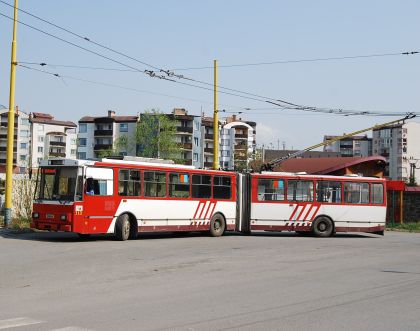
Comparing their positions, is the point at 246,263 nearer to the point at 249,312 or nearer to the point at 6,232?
the point at 249,312

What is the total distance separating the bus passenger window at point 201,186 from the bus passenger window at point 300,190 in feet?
12.3

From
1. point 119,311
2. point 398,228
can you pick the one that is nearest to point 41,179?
point 119,311

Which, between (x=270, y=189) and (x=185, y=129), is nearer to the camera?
(x=270, y=189)

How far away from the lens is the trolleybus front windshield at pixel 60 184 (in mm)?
20078

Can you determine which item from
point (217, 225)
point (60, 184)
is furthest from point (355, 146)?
point (60, 184)

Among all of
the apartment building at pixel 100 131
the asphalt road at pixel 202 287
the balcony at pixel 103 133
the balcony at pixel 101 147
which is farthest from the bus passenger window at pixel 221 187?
the balcony at pixel 103 133

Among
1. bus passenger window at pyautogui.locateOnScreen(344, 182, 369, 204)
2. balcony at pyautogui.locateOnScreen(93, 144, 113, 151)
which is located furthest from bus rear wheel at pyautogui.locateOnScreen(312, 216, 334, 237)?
balcony at pyautogui.locateOnScreen(93, 144, 113, 151)

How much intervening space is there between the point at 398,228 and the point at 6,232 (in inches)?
894

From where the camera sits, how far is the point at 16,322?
25.9 ft

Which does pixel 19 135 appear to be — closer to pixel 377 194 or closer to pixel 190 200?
pixel 377 194

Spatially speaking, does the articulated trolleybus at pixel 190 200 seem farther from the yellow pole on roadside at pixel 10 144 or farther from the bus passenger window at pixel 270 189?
the yellow pole on roadside at pixel 10 144

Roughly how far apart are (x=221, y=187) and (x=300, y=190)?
142 inches

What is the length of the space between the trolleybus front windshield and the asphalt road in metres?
1.50

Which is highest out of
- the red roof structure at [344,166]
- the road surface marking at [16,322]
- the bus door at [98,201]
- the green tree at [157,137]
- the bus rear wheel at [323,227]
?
the green tree at [157,137]
